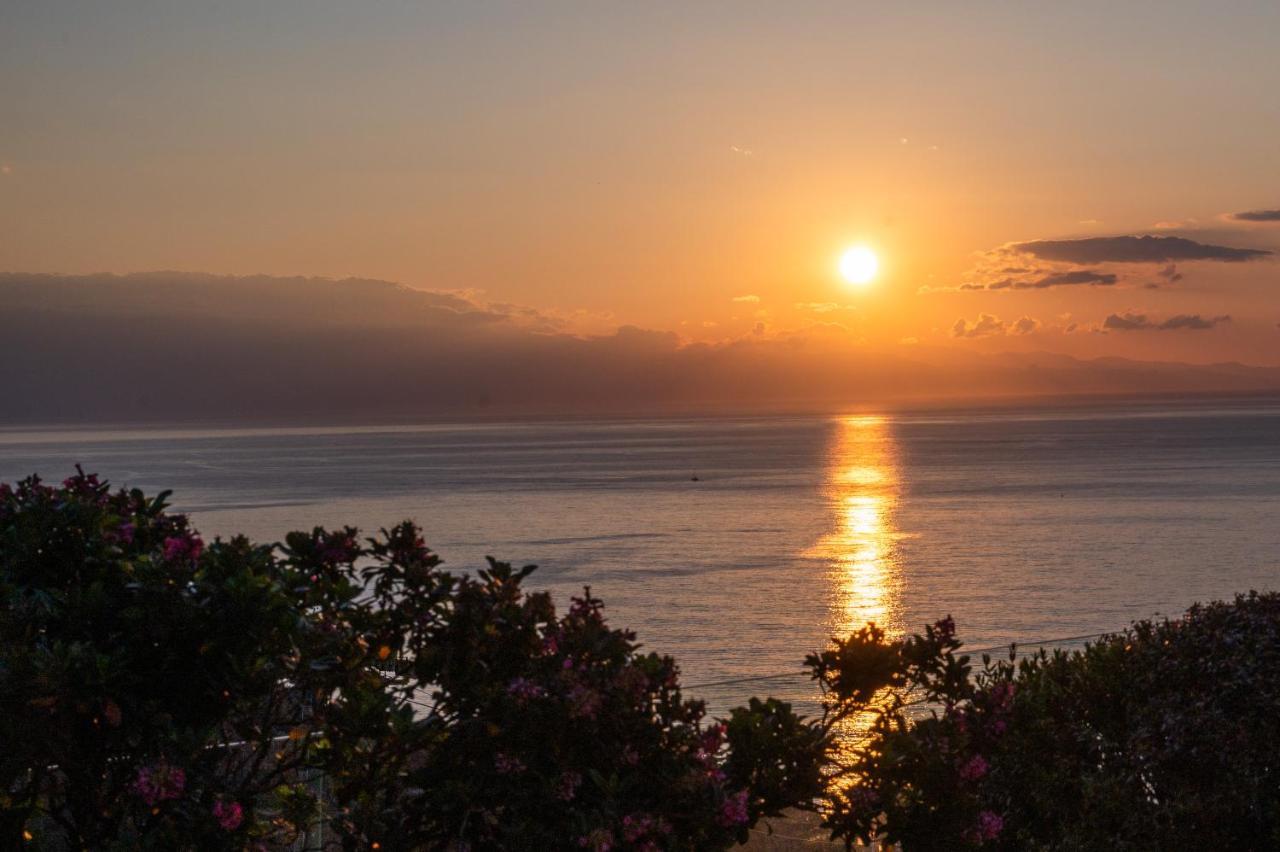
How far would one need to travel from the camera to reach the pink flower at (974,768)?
5883mm

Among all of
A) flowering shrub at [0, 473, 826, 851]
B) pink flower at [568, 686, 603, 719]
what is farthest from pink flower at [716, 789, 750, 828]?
pink flower at [568, 686, 603, 719]

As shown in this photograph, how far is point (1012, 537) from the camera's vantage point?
44.1 m

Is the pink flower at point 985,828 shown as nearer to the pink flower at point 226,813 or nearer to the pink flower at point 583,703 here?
the pink flower at point 583,703

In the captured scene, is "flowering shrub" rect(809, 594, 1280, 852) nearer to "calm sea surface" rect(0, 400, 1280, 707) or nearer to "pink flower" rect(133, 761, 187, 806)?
"pink flower" rect(133, 761, 187, 806)

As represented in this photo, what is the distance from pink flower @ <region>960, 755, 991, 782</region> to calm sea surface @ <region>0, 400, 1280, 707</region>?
→ 7427 mm

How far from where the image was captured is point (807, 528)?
160 ft

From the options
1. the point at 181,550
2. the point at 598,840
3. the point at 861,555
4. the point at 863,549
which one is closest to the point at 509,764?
the point at 598,840

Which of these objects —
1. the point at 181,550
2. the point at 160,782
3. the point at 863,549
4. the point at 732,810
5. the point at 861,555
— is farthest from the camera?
the point at 863,549

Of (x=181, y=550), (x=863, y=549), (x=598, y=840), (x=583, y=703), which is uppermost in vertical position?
(x=181, y=550)

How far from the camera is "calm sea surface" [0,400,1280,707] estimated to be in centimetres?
2784

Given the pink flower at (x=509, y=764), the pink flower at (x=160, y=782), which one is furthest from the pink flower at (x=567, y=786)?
the pink flower at (x=160, y=782)

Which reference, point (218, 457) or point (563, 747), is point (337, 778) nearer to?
point (563, 747)

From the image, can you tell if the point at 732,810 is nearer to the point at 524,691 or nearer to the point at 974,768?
the point at 524,691

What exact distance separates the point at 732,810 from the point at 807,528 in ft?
144
